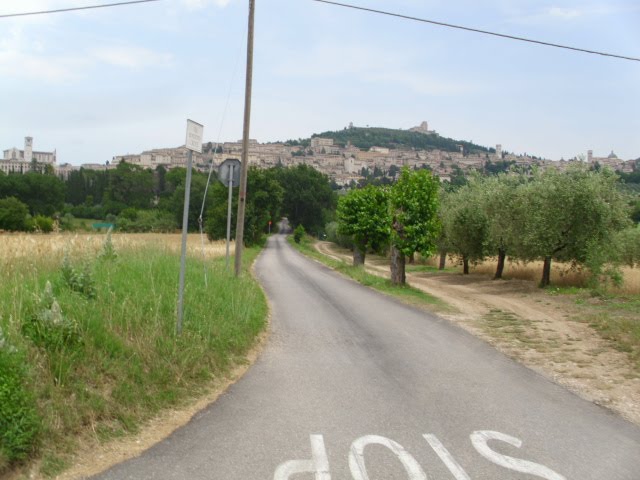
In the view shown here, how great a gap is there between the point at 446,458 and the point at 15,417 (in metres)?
3.42

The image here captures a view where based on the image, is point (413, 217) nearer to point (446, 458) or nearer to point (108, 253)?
point (108, 253)

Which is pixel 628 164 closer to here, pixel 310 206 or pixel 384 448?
pixel 310 206

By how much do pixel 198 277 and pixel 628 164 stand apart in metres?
68.6

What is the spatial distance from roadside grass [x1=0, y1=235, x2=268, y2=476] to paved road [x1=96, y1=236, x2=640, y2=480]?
501mm

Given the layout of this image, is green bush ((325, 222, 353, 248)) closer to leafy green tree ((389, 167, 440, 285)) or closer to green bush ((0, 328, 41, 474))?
leafy green tree ((389, 167, 440, 285))

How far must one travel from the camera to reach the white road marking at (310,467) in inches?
169

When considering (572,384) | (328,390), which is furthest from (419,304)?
(328,390)

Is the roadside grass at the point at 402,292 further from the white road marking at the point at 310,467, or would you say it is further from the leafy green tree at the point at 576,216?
the white road marking at the point at 310,467

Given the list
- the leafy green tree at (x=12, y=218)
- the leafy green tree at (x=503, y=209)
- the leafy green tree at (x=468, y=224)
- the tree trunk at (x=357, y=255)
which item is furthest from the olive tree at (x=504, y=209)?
the leafy green tree at (x=12, y=218)

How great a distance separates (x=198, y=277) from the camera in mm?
Answer: 11773

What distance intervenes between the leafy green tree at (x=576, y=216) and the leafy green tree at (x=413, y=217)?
4708 mm

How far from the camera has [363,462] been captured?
459 centimetres

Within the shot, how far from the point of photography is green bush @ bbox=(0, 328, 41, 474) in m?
4.08

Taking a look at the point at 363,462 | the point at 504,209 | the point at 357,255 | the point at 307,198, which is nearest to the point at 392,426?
the point at 363,462
